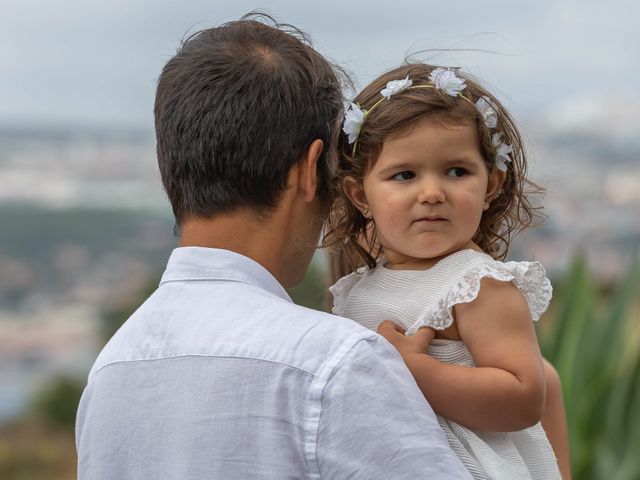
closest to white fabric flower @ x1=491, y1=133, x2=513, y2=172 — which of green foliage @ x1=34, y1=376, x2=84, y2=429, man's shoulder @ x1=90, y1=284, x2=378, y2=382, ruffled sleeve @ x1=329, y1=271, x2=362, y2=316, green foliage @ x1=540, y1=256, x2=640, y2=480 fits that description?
ruffled sleeve @ x1=329, y1=271, x2=362, y2=316

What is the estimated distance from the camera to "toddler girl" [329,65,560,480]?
5.91 feet

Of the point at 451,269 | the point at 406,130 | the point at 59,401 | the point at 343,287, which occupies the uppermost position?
the point at 406,130

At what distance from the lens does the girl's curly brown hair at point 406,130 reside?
6.37 ft

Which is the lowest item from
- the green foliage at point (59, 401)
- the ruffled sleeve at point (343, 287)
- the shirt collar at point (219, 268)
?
the green foliage at point (59, 401)

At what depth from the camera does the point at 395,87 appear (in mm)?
1988

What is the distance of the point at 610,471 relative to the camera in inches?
184

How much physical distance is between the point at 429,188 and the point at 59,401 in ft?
17.8

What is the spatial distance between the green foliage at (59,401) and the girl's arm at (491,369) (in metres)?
5.29

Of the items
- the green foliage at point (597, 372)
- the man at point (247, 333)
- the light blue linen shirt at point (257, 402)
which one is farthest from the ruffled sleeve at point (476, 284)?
the green foliage at point (597, 372)

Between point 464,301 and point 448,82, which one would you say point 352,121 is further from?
point 464,301

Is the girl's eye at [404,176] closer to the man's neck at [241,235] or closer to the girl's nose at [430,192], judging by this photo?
the girl's nose at [430,192]

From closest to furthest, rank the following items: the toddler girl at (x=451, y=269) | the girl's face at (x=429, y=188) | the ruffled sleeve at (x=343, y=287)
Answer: the toddler girl at (x=451, y=269) < the girl's face at (x=429, y=188) < the ruffled sleeve at (x=343, y=287)

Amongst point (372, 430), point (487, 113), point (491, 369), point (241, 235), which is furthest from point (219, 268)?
point (487, 113)

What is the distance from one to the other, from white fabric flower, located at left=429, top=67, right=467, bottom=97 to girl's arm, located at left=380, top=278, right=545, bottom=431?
1.17 feet
